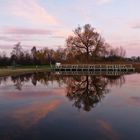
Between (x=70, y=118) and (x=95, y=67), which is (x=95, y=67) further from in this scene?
(x=70, y=118)

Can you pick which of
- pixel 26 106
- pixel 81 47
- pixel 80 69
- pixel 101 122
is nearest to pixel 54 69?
pixel 80 69

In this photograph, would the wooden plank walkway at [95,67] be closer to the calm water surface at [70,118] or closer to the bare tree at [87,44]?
the bare tree at [87,44]

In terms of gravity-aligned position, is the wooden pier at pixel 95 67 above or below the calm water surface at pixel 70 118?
above

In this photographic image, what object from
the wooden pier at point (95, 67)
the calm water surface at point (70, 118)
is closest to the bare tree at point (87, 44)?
the wooden pier at point (95, 67)

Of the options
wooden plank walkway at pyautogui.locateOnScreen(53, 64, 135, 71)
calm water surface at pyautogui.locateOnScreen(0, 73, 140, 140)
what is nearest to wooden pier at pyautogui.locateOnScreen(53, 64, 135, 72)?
wooden plank walkway at pyautogui.locateOnScreen(53, 64, 135, 71)

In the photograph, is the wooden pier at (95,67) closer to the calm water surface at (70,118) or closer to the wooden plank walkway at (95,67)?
the wooden plank walkway at (95,67)

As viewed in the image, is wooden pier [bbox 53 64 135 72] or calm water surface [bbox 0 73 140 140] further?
wooden pier [bbox 53 64 135 72]

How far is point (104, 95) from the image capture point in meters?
23.1

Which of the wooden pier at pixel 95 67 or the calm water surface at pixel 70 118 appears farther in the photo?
the wooden pier at pixel 95 67

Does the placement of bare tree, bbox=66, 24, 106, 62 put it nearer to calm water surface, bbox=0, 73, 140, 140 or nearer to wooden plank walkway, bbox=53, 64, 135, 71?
wooden plank walkway, bbox=53, 64, 135, 71

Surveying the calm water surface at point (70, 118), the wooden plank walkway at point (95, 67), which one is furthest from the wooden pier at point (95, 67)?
the calm water surface at point (70, 118)

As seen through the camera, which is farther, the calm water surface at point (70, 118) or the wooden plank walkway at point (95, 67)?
the wooden plank walkway at point (95, 67)

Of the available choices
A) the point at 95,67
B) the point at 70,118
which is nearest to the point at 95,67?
the point at 95,67

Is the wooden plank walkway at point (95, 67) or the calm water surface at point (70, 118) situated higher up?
the wooden plank walkway at point (95, 67)
